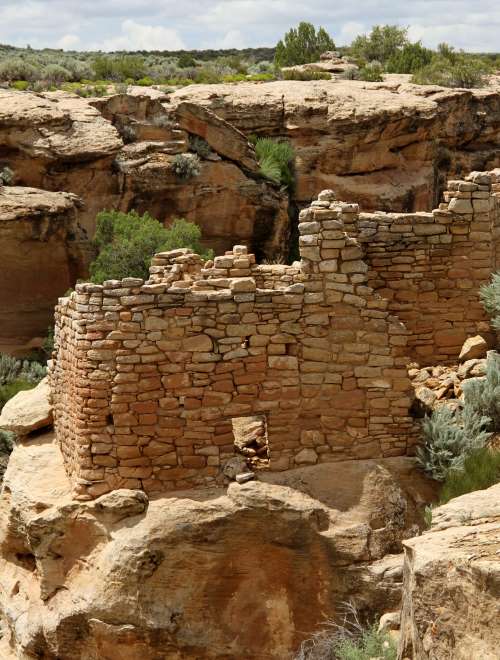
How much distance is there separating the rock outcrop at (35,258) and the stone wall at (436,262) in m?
8.82

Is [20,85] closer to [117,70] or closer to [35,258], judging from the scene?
[117,70]

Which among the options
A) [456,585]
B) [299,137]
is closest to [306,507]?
[456,585]

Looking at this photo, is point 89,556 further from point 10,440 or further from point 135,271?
point 135,271

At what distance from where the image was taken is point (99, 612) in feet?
31.9

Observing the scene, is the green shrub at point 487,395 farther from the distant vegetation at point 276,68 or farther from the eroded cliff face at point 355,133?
the distant vegetation at point 276,68

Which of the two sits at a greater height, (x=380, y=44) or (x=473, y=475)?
(x=380, y=44)

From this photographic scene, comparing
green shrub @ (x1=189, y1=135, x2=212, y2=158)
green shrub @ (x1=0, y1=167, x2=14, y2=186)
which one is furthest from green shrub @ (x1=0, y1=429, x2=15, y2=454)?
green shrub @ (x1=189, y1=135, x2=212, y2=158)

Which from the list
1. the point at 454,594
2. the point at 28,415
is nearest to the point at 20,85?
the point at 28,415

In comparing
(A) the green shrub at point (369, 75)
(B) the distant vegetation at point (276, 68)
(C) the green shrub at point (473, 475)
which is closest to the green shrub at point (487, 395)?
(C) the green shrub at point (473, 475)

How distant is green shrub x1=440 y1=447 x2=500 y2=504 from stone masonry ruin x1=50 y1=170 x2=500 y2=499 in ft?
2.19

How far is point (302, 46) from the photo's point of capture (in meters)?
39.8

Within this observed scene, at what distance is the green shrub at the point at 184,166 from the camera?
824 inches

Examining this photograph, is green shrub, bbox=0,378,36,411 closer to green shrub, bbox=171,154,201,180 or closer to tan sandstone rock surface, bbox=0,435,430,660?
green shrub, bbox=171,154,201,180

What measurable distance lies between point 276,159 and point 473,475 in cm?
1375
